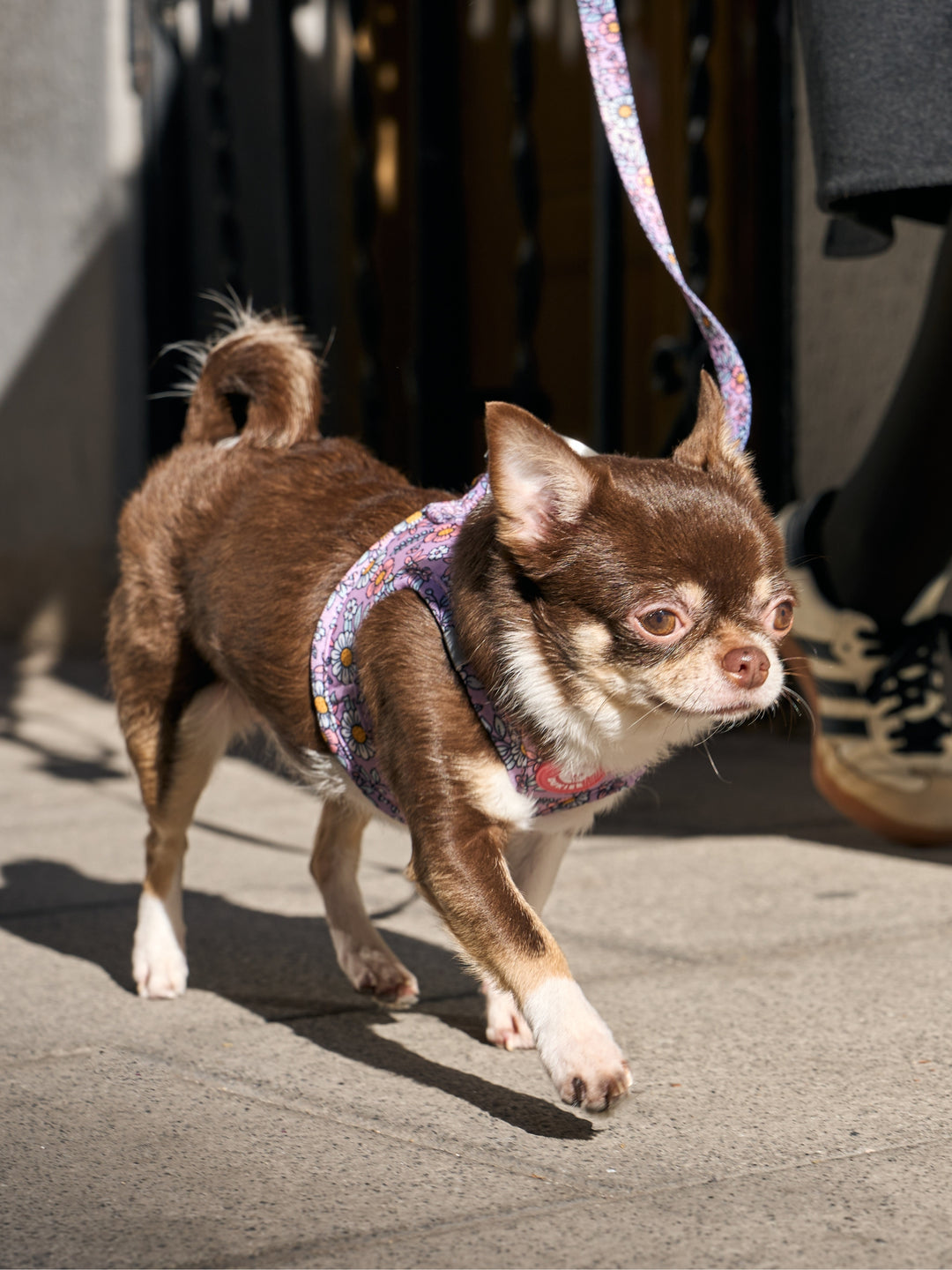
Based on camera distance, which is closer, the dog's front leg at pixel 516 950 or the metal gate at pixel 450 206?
the dog's front leg at pixel 516 950

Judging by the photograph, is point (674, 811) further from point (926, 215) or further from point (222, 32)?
point (222, 32)

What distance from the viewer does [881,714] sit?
360cm

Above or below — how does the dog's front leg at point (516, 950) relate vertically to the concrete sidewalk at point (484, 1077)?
above

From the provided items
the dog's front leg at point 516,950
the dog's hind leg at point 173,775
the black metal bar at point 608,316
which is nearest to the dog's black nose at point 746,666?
the dog's front leg at point 516,950

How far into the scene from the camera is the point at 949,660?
12.1ft

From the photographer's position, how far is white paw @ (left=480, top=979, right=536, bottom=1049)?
8.00 ft

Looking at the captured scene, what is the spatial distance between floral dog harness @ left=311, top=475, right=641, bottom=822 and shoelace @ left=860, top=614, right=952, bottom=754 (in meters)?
1.48

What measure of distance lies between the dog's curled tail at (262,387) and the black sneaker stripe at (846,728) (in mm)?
1435

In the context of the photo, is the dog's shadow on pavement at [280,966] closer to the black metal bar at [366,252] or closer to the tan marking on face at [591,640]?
the tan marking on face at [591,640]

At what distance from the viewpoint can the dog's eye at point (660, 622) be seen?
1974 mm

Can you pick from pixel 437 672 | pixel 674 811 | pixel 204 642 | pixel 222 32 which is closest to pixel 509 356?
pixel 222 32

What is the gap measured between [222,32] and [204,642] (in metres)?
5.17

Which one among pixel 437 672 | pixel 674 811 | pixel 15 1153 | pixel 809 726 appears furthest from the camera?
pixel 809 726

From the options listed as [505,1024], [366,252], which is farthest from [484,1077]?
[366,252]
